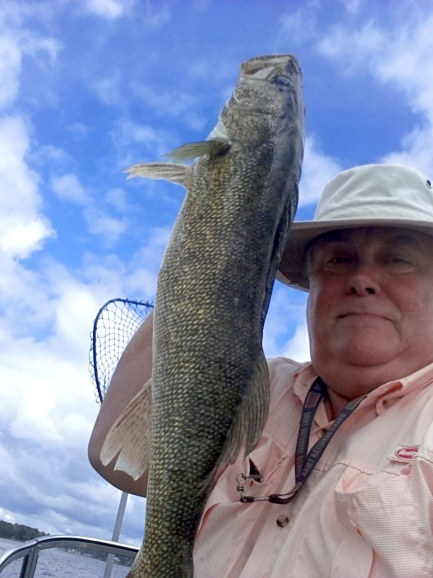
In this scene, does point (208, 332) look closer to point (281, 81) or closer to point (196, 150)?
point (196, 150)

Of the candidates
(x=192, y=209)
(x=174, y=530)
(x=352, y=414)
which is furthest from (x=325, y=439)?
(x=192, y=209)

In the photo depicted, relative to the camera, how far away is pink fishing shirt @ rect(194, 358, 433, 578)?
7.48ft

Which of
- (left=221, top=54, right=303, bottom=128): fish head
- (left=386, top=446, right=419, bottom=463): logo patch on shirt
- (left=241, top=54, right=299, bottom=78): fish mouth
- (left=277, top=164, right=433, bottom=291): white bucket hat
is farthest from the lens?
(left=241, top=54, right=299, bottom=78): fish mouth

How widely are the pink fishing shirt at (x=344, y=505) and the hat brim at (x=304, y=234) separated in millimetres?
794

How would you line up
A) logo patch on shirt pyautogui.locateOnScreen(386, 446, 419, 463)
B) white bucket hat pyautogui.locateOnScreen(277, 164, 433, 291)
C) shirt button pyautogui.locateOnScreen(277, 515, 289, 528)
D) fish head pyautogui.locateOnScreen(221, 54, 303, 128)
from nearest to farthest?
logo patch on shirt pyautogui.locateOnScreen(386, 446, 419, 463), shirt button pyautogui.locateOnScreen(277, 515, 289, 528), fish head pyautogui.locateOnScreen(221, 54, 303, 128), white bucket hat pyautogui.locateOnScreen(277, 164, 433, 291)

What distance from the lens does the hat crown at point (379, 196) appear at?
3260 mm

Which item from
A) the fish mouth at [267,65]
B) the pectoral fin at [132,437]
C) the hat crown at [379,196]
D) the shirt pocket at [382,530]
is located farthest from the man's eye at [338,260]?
the pectoral fin at [132,437]

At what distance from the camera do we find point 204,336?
245 cm

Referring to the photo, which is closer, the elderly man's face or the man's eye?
the elderly man's face

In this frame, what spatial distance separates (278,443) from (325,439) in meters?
0.36

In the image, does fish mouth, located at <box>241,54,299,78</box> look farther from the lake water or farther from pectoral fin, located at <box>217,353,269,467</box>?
the lake water

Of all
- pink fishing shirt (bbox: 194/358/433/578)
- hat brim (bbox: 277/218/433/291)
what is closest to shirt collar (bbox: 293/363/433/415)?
pink fishing shirt (bbox: 194/358/433/578)

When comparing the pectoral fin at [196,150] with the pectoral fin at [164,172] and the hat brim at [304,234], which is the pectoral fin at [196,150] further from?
the hat brim at [304,234]

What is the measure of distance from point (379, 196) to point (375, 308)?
67cm
